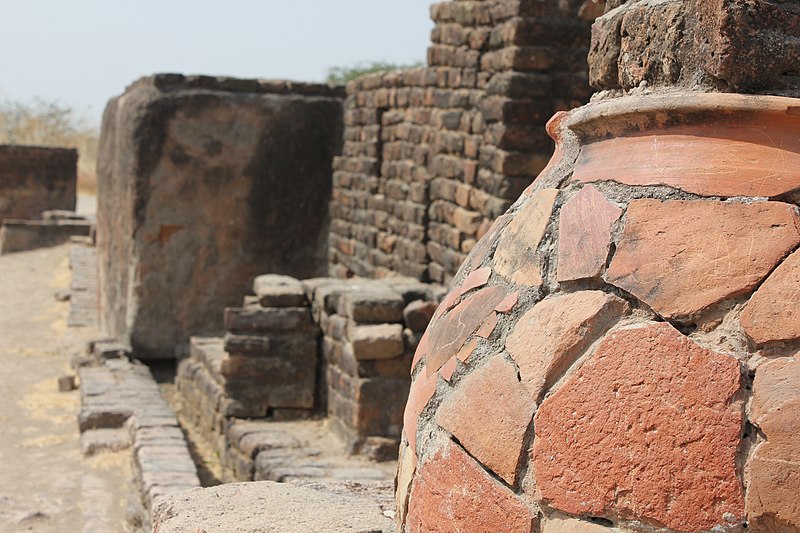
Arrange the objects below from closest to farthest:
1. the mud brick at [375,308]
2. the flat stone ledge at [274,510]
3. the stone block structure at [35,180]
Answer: the flat stone ledge at [274,510] < the mud brick at [375,308] < the stone block structure at [35,180]

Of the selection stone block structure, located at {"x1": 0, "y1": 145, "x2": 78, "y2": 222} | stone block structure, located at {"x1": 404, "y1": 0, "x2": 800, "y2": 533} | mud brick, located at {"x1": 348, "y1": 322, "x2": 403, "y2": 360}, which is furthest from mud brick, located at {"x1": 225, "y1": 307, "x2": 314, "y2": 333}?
→ stone block structure, located at {"x1": 0, "y1": 145, "x2": 78, "y2": 222}

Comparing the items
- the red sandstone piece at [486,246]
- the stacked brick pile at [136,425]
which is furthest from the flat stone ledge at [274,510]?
the stacked brick pile at [136,425]

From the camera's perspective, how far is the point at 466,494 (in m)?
1.56

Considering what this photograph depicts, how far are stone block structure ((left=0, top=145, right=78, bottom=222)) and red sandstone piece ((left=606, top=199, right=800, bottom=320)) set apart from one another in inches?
745

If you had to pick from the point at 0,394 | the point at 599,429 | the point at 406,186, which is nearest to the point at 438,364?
the point at 599,429

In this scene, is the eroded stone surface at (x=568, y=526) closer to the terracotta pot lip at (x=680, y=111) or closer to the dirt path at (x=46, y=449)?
the terracotta pot lip at (x=680, y=111)

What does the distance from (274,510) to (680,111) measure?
1.12 m

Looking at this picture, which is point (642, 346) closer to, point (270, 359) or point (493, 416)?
point (493, 416)

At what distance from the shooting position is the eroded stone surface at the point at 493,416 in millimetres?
1507

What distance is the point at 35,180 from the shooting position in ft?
64.0

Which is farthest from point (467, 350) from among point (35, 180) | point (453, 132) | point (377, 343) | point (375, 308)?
point (35, 180)

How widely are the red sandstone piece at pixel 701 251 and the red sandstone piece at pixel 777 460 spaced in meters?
0.14

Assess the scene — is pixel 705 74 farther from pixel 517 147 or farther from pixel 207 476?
pixel 207 476

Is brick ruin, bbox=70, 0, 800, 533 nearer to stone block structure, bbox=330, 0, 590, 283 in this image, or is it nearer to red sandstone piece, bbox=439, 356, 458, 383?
red sandstone piece, bbox=439, 356, 458, 383
